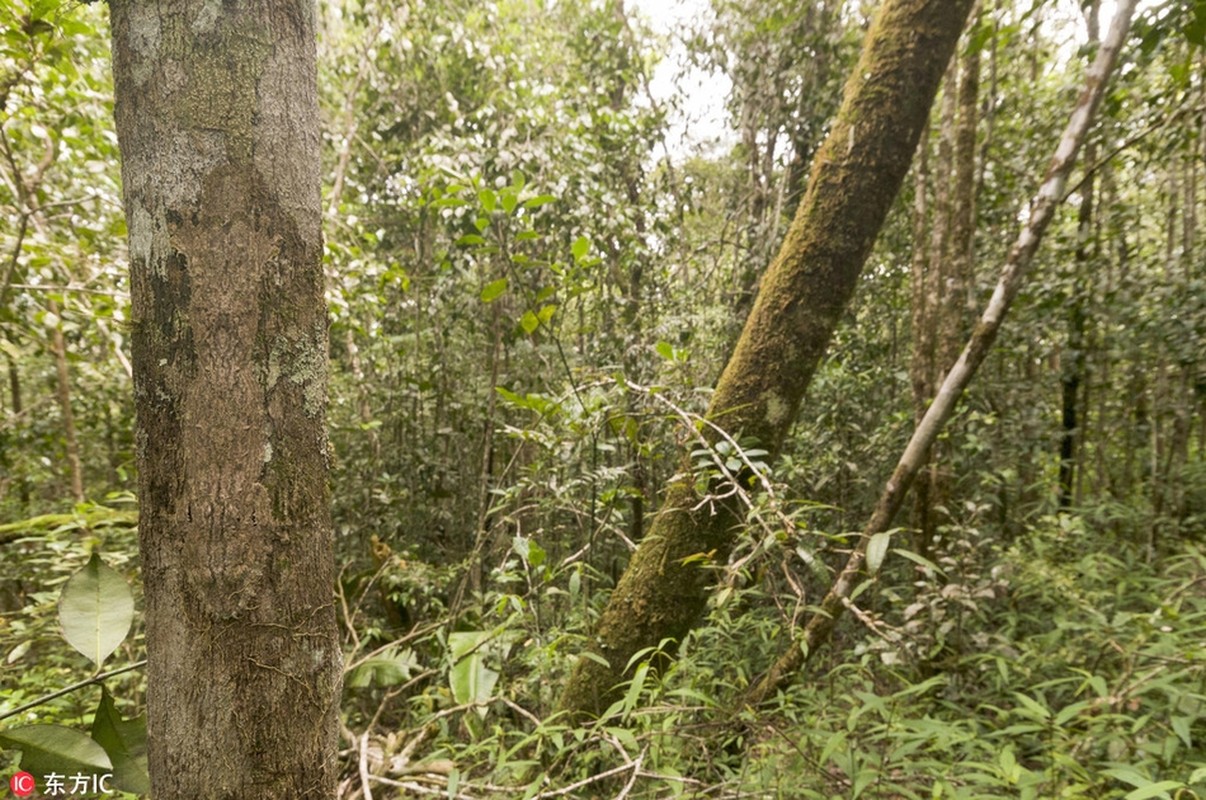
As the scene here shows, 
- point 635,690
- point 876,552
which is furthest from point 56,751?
point 876,552

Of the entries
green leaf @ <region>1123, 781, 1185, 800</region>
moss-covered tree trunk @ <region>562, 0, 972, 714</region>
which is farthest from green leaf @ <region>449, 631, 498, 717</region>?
green leaf @ <region>1123, 781, 1185, 800</region>

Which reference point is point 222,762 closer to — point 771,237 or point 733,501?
point 733,501

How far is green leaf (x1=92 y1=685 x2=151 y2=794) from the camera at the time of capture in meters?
0.92

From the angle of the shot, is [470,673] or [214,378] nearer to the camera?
[214,378]

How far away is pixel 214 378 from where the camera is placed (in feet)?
2.49

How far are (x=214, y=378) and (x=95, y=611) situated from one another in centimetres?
53

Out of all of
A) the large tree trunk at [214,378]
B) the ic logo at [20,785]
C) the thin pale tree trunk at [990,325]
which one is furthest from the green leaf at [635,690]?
the ic logo at [20,785]

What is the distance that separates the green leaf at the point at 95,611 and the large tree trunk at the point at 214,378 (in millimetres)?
243

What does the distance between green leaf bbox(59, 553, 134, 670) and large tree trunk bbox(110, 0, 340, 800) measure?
24 centimetres

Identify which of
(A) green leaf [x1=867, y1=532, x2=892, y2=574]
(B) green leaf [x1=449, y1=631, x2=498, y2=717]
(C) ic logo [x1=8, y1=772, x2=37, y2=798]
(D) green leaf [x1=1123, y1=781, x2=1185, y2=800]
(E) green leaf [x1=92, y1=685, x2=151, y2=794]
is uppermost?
(A) green leaf [x1=867, y1=532, x2=892, y2=574]

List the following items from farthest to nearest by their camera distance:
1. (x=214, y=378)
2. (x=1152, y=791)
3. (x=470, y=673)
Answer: (x=470, y=673)
(x=1152, y=791)
(x=214, y=378)

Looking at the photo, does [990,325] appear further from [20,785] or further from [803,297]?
[20,785]

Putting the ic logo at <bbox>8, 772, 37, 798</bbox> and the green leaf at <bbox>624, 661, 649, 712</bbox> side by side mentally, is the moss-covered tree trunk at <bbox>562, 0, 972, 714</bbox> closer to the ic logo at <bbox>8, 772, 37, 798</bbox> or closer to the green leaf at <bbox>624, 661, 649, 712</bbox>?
the green leaf at <bbox>624, 661, 649, 712</bbox>

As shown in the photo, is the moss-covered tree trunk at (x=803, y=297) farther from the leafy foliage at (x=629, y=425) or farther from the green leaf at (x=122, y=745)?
the green leaf at (x=122, y=745)
